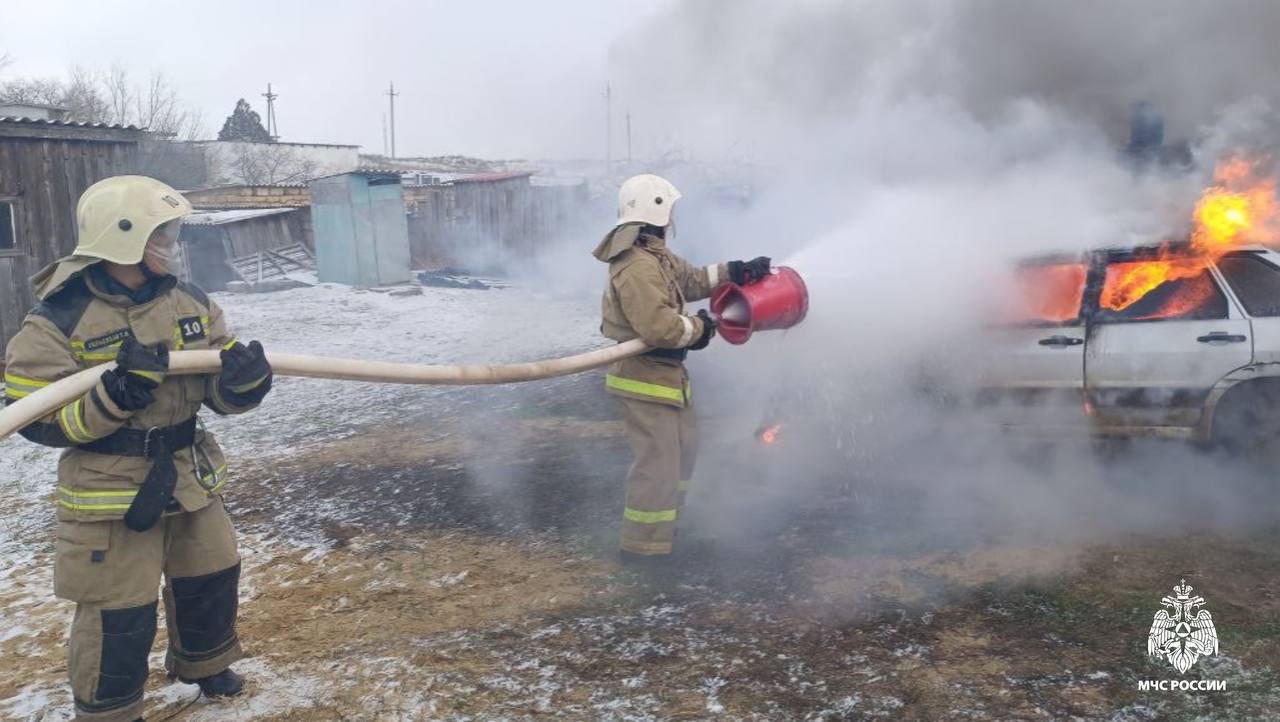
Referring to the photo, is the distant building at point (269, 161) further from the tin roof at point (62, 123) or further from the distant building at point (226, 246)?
the tin roof at point (62, 123)

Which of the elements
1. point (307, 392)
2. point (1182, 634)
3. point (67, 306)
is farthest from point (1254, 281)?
point (307, 392)

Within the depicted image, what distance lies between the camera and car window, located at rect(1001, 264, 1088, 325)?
5.28 m

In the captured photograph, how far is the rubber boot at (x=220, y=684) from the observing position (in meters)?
3.40

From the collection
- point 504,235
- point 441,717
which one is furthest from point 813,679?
point 504,235

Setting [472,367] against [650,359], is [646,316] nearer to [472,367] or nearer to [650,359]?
[650,359]

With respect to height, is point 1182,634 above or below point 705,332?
below

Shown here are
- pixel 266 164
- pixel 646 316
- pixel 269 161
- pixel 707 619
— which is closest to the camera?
pixel 707 619

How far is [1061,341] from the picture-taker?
17.1ft

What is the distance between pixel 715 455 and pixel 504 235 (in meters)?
14.4

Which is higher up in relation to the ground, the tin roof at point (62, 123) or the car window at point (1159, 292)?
the tin roof at point (62, 123)

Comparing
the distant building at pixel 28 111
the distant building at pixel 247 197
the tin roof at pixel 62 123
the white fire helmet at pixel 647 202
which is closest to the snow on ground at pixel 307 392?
the white fire helmet at pixel 647 202

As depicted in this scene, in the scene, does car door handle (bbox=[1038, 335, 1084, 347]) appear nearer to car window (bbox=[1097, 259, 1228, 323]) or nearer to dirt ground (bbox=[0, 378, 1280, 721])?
car window (bbox=[1097, 259, 1228, 323])

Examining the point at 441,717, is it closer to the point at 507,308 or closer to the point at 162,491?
the point at 162,491

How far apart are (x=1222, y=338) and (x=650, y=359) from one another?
128 inches
